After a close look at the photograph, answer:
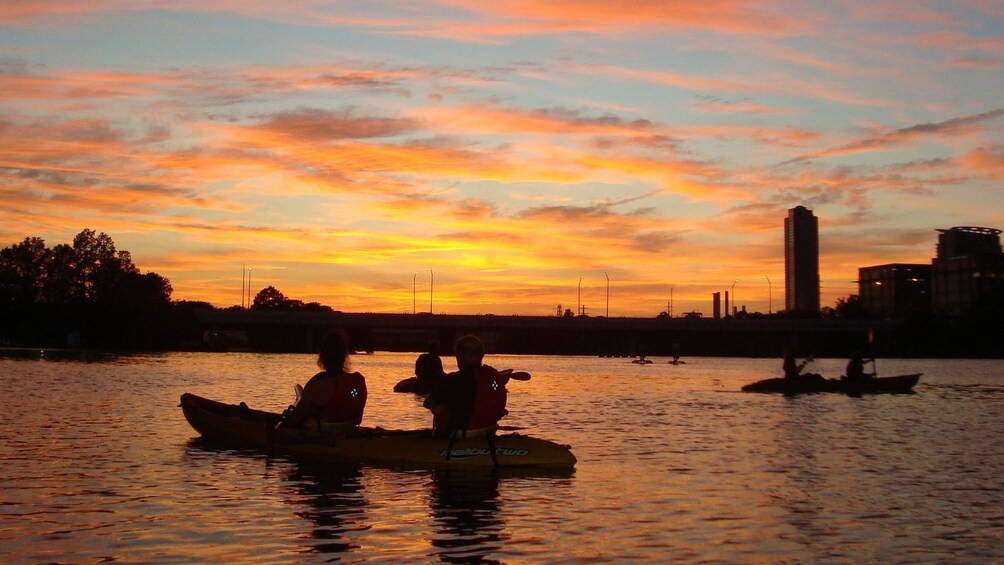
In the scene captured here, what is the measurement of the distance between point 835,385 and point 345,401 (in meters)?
37.6

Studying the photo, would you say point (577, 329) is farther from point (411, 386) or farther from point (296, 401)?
point (411, 386)

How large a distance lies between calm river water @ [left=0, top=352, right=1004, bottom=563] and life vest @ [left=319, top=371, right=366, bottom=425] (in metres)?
1.09

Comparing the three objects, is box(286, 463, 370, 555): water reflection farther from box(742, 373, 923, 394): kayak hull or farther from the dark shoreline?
the dark shoreline

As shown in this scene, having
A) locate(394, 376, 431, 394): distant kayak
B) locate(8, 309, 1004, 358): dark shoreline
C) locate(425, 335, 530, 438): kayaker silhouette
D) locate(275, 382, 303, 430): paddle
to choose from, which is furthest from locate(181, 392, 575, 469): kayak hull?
locate(8, 309, 1004, 358): dark shoreline

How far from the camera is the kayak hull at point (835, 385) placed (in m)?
53.2

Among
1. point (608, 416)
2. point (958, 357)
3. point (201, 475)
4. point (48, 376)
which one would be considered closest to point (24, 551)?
point (201, 475)

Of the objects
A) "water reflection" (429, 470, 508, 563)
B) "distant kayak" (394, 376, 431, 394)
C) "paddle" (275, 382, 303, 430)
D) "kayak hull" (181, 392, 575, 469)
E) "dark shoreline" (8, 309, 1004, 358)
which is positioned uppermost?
"dark shoreline" (8, 309, 1004, 358)

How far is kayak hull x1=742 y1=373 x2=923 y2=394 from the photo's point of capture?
53188 mm

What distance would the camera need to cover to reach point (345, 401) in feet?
70.6

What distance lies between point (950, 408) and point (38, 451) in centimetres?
3646

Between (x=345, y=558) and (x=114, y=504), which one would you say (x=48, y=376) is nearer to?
(x=114, y=504)

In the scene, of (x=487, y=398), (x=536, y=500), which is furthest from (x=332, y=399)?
(x=536, y=500)

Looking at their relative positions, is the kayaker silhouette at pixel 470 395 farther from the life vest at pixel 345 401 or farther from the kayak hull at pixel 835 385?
the kayak hull at pixel 835 385

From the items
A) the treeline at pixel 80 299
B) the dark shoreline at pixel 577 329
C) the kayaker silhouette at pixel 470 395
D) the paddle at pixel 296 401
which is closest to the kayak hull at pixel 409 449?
the paddle at pixel 296 401
